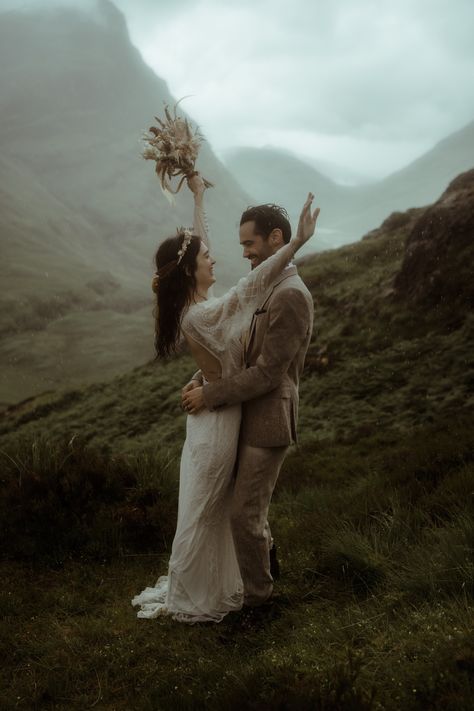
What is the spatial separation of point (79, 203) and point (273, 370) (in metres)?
62.6

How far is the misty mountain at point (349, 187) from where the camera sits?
8944cm

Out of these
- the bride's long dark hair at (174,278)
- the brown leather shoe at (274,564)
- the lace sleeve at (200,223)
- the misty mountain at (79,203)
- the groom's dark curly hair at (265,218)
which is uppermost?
the misty mountain at (79,203)

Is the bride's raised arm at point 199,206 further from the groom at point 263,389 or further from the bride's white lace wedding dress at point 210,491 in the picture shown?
the bride's white lace wedding dress at point 210,491

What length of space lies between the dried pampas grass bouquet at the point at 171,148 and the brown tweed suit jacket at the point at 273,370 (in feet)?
3.75

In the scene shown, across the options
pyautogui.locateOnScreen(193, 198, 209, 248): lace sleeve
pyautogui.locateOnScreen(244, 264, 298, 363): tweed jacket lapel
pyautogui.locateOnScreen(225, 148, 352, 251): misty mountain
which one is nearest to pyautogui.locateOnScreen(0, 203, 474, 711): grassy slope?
pyautogui.locateOnScreen(244, 264, 298, 363): tweed jacket lapel

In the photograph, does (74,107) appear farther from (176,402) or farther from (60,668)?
(60,668)

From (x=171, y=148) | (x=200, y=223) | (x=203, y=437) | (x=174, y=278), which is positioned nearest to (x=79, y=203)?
(x=200, y=223)

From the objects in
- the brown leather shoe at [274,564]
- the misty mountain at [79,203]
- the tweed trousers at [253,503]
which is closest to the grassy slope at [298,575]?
the brown leather shoe at [274,564]

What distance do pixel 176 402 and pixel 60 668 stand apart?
11.5 m

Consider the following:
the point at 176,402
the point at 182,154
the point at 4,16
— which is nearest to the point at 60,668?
the point at 182,154

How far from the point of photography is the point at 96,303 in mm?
30500

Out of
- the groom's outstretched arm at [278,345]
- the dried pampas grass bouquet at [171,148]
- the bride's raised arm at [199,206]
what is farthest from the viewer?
the bride's raised arm at [199,206]

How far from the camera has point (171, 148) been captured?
12.3 ft

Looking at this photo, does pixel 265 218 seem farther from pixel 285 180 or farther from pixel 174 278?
pixel 285 180
